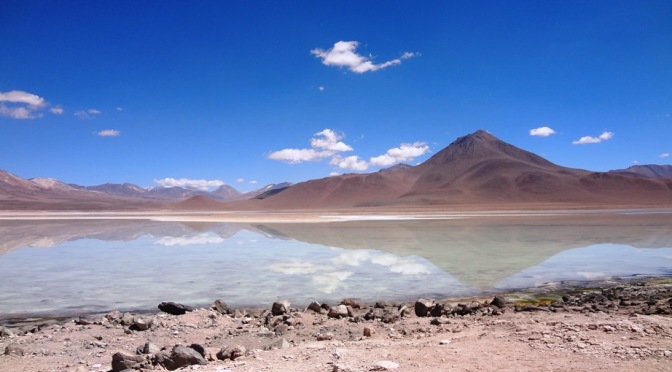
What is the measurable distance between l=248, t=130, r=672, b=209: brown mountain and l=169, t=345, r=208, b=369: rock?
110 metres

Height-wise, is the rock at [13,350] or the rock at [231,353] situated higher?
the rock at [231,353]

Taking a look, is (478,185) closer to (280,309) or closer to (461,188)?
(461,188)

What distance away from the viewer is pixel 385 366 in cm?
468

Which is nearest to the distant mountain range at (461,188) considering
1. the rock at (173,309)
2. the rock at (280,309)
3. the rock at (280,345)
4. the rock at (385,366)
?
the rock at (280,309)

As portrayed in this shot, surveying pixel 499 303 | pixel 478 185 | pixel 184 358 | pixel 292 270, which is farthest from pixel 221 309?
pixel 478 185

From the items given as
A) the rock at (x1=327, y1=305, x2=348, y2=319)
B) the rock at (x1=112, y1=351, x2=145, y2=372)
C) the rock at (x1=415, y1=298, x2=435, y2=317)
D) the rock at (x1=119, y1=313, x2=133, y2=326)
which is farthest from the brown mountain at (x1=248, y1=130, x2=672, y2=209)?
the rock at (x1=112, y1=351, x2=145, y2=372)

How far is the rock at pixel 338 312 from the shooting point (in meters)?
7.40

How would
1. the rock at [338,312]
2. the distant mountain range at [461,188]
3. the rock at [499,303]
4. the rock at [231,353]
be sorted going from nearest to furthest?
1. the rock at [231,353]
2. the rock at [338,312]
3. the rock at [499,303]
4. the distant mountain range at [461,188]

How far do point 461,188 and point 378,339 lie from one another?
134462 millimetres

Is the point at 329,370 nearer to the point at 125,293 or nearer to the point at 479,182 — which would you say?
the point at 125,293

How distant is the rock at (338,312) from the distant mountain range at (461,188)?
10288 centimetres

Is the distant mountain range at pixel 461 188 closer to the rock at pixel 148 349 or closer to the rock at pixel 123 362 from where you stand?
the rock at pixel 148 349

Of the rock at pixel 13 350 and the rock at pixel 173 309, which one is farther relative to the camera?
the rock at pixel 173 309

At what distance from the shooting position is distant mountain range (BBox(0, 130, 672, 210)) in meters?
122
